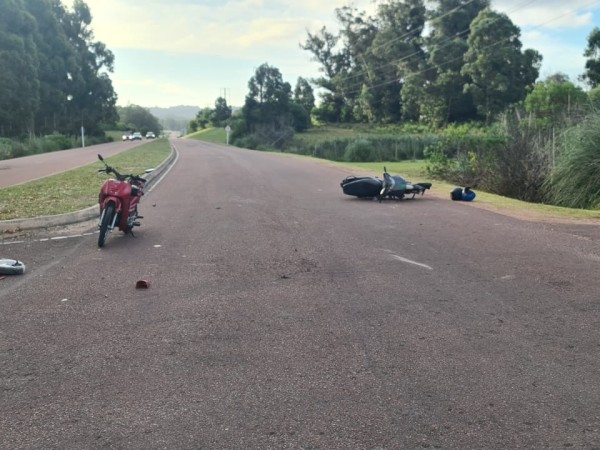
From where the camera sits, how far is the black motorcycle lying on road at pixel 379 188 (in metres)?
14.0

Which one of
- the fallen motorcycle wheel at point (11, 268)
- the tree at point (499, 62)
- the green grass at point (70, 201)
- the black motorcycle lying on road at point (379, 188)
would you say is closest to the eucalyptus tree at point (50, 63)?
the green grass at point (70, 201)

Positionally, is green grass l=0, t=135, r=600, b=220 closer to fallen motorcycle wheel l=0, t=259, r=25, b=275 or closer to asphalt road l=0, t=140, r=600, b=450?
asphalt road l=0, t=140, r=600, b=450

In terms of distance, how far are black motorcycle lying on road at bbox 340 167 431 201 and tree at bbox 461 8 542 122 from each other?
48.5 meters

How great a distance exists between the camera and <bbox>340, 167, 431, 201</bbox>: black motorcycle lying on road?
14.0 m

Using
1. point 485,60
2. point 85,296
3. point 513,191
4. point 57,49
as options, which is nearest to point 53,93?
point 57,49

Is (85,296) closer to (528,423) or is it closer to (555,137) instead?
(528,423)

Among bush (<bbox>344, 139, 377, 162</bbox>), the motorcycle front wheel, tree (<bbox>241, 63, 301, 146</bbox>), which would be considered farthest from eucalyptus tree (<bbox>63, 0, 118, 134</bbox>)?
the motorcycle front wheel

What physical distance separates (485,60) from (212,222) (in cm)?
5607

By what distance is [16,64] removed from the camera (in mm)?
39188

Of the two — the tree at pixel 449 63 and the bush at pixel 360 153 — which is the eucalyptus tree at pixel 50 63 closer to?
the bush at pixel 360 153

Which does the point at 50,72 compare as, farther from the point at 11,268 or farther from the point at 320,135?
the point at 11,268

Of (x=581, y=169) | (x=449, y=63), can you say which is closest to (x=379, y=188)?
(x=581, y=169)

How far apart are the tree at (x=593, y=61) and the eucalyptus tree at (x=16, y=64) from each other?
4484cm

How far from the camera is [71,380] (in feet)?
13.1
